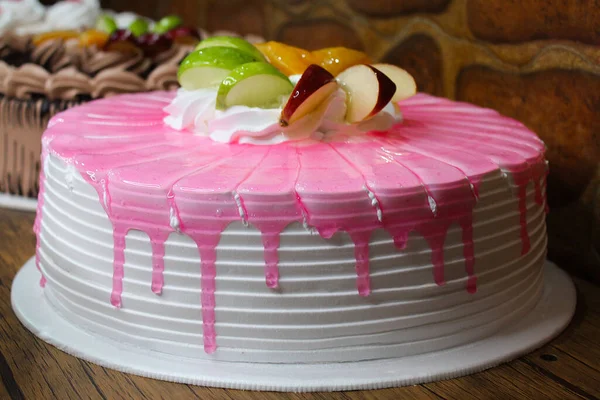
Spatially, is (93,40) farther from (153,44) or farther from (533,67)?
(533,67)

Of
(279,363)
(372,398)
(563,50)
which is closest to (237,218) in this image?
(279,363)

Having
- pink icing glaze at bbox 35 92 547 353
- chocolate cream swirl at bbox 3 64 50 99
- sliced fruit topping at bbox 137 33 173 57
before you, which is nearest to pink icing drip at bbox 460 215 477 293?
pink icing glaze at bbox 35 92 547 353

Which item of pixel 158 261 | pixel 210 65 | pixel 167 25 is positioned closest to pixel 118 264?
pixel 158 261

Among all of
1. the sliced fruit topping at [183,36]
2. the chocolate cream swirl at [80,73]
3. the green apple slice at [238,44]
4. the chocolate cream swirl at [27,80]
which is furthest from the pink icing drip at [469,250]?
the sliced fruit topping at [183,36]

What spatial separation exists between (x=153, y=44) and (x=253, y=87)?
1.19 metres

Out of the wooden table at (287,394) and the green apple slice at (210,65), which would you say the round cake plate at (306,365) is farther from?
the green apple slice at (210,65)

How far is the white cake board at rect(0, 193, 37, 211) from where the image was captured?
241cm

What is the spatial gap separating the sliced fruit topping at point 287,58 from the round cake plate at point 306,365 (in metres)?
0.73

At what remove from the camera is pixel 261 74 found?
1.58 metres

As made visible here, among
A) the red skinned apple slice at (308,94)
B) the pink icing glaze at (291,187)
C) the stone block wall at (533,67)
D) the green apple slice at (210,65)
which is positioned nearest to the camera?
the pink icing glaze at (291,187)

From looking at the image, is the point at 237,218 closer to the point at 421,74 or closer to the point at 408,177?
the point at 408,177

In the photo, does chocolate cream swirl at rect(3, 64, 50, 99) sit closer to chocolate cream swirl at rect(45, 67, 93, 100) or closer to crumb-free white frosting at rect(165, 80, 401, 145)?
chocolate cream swirl at rect(45, 67, 93, 100)

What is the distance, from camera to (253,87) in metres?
1.59

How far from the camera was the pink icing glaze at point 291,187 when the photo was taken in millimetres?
1306
